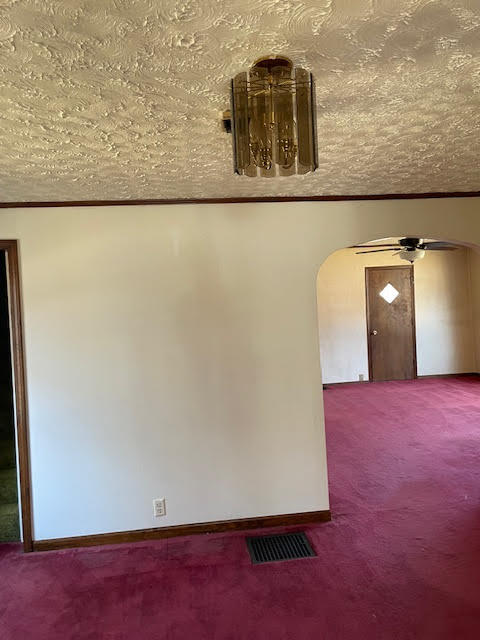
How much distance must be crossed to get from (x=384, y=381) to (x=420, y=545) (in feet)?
17.4

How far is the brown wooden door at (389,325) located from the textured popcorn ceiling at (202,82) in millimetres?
5492

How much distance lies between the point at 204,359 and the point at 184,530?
120cm

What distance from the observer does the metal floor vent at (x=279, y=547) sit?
251cm

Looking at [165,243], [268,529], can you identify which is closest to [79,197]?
[165,243]

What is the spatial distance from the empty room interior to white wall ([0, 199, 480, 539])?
0.01 meters

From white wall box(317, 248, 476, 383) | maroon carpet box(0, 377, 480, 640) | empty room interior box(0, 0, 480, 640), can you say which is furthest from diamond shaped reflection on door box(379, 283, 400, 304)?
maroon carpet box(0, 377, 480, 640)

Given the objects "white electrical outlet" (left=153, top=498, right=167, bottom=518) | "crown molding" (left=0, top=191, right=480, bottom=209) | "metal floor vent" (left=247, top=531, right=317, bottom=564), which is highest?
"crown molding" (left=0, top=191, right=480, bottom=209)

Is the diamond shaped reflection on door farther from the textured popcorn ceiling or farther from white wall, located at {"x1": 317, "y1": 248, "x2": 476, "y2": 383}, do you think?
the textured popcorn ceiling

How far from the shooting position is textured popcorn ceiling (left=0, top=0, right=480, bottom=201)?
1066mm

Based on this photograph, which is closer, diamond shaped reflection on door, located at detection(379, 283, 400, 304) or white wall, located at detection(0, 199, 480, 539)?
white wall, located at detection(0, 199, 480, 539)

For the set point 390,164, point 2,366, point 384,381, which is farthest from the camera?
point 384,381

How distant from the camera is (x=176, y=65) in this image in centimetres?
127

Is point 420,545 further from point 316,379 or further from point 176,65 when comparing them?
point 176,65

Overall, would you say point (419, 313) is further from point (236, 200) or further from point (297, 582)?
point (297, 582)
